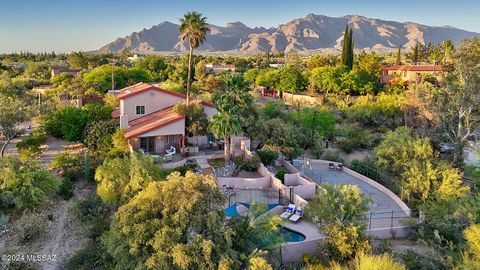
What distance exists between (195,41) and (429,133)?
24.5 meters

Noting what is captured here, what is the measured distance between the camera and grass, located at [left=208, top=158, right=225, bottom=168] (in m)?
30.1

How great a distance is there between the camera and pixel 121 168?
23.5 meters

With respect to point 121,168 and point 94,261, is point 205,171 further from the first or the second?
point 94,261

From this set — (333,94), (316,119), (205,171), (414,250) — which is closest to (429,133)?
(316,119)

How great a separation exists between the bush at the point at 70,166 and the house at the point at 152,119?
4149 mm

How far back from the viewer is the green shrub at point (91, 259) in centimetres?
1692

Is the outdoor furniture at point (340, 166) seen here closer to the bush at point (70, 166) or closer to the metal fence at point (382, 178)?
the metal fence at point (382, 178)

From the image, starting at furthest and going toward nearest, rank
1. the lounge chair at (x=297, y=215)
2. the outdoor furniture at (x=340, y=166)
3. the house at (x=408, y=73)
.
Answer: the house at (x=408, y=73) → the outdoor furniture at (x=340, y=166) → the lounge chair at (x=297, y=215)

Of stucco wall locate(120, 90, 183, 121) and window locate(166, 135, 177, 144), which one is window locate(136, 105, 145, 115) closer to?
stucco wall locate(120, 90, 183, 121)

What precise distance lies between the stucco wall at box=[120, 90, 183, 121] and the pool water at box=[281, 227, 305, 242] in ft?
61.9

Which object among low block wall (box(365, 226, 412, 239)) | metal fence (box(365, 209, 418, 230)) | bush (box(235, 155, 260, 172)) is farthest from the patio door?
low block wall (box(365, 226, 412, 239))

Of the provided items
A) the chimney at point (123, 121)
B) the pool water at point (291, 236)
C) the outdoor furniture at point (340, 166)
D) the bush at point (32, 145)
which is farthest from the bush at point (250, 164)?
the bush at point (32, 145)

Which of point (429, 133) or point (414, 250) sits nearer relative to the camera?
point (414, 250)

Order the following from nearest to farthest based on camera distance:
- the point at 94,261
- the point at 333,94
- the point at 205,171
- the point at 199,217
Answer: the point at 199,217, the point at 94,261, the point at 205,171, the point at 333,94
